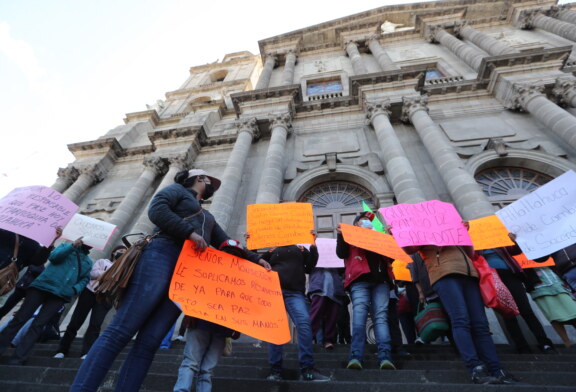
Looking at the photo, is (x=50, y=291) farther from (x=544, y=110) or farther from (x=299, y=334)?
(x=544, y=110)

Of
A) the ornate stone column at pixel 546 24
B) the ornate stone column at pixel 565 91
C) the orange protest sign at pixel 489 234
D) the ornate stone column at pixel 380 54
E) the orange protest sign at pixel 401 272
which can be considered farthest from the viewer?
→ the ornate stone column at pixel 546 24

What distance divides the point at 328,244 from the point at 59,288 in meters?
4.73

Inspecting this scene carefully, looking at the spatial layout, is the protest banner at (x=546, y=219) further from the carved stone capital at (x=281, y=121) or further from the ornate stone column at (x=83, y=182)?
the ornate stone column at (x=83, y=182)

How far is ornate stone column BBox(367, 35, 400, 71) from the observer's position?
1550 cm

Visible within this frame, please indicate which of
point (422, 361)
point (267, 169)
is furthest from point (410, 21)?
point (422, 361)

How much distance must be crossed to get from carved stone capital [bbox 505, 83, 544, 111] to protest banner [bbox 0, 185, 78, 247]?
1504 cm

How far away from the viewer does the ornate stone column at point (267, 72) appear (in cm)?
1656

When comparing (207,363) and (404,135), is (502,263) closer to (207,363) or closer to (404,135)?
(207,363)

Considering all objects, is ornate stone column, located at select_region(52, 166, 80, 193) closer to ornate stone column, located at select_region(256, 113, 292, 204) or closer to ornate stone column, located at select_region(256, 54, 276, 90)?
ornate stone column, located at select_region(256, 113, 292, 204)

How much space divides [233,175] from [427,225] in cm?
757

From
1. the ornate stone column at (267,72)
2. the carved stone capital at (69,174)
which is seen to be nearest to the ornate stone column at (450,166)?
the ornate stone column at (267,72)

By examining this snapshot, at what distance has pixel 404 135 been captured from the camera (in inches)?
460

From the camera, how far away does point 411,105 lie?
38.0ft

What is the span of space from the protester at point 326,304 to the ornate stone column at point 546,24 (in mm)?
20932
